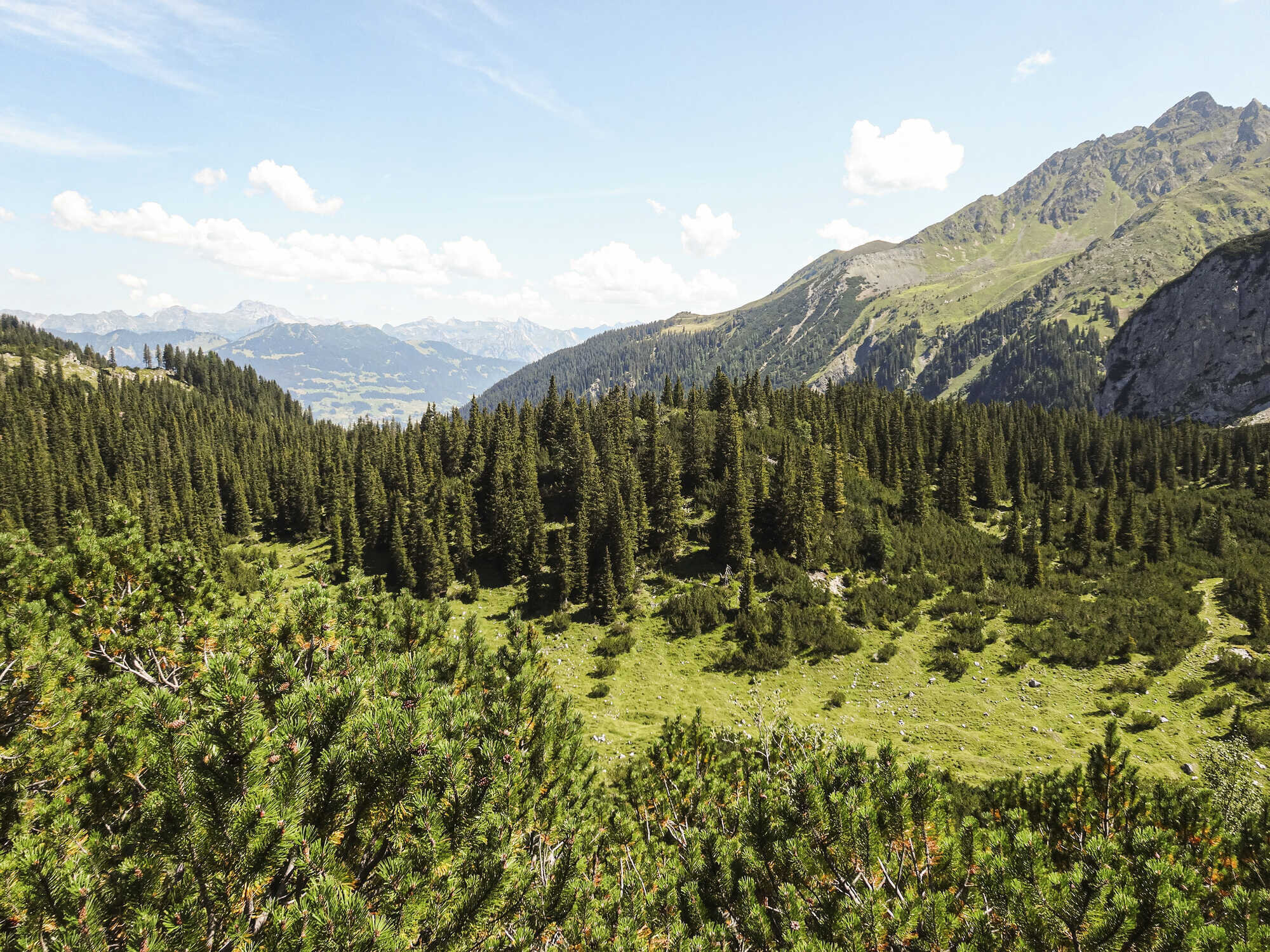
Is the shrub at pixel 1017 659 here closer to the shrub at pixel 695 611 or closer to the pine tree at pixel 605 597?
the shrub at pixel 695 611

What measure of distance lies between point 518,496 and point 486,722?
64.8 meters

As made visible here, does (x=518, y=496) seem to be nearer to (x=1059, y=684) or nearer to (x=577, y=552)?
(x=577, y=552)

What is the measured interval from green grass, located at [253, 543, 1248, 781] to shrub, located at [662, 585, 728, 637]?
1074 mm

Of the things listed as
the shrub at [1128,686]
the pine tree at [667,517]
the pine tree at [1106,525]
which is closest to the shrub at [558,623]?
the pine tree at [667,517]

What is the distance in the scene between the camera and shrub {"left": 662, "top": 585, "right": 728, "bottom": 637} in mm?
51812

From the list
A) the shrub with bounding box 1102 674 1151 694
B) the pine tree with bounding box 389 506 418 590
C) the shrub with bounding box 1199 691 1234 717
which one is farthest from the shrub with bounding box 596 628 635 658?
the shrub with bounding box 1199 691 1234 717

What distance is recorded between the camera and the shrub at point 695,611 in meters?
51.8


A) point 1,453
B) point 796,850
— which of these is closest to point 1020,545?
point 796,850

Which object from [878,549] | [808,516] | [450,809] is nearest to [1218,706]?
[878,549]

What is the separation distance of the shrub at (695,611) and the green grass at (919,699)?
3.52 feet

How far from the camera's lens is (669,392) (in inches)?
4751

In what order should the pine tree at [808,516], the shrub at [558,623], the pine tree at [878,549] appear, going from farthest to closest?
1. the pine tree at [808,516]
2. the pine tree at [878,549]
3. the shrub at [558,623]

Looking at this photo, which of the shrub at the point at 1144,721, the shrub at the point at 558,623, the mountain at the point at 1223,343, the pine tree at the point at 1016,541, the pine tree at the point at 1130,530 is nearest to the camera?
the shrub at the point at 1144,721

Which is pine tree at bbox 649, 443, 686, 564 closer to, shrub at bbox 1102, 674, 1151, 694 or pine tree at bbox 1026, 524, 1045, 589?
pine tree at bbox 1026, 524, 1045, 589
